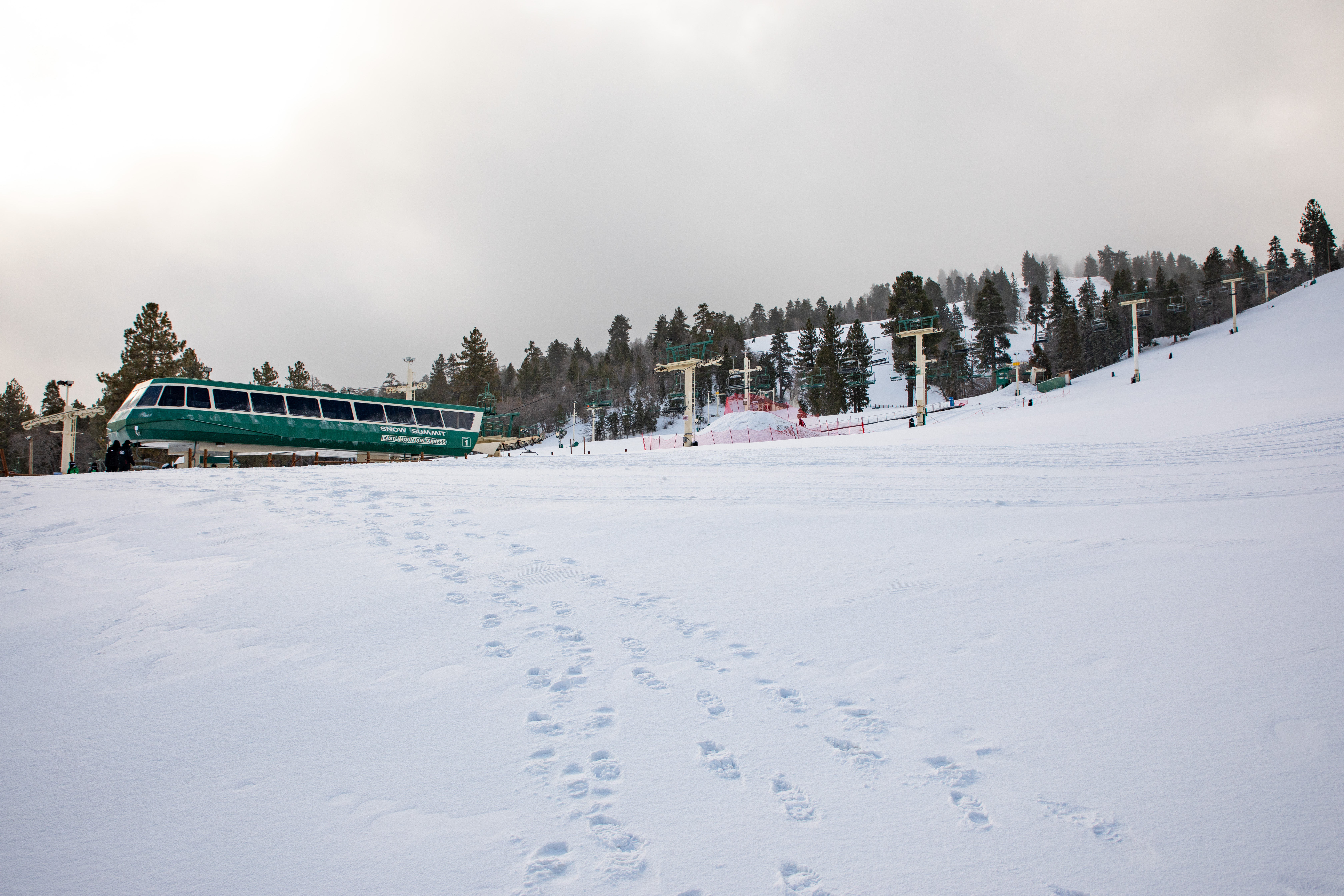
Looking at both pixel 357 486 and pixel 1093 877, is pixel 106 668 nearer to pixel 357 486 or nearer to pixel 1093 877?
pixel 1093 877

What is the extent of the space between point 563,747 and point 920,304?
65.3 meters

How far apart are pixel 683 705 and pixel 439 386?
116 m

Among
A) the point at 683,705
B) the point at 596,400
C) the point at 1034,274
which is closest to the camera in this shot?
the point at 683,705

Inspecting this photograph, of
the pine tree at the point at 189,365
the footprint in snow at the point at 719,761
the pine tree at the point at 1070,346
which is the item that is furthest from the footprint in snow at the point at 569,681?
the pine tree at the point at 1070,346

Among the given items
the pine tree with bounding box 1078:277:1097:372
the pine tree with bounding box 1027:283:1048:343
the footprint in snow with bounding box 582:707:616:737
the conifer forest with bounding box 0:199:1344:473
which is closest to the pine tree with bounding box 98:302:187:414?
the conifer forest with bounding box 0:199:1344:473

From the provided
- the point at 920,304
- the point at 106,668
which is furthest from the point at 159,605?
the point at 920,304

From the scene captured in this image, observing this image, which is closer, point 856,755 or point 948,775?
point 948,775

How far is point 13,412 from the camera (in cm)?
6812

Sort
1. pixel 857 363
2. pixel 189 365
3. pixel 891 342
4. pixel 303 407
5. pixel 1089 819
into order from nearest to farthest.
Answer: pixel 1089 819, pixel 303 407, pixel 189 365, pixel 857 363, pixel 891 342

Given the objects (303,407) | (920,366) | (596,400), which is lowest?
(303,407)

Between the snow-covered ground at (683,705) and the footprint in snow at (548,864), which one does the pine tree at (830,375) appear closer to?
the snow-covered ground at (683,705)

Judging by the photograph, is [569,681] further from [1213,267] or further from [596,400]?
[1213,267]

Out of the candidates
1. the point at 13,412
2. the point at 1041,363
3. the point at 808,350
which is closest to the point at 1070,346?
the point at 1041,363

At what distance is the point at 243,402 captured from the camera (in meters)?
23.4
